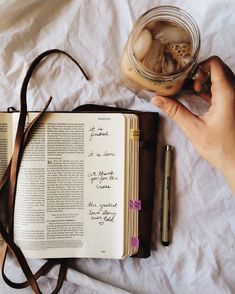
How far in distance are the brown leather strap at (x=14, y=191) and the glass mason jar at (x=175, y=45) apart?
0.36 ft

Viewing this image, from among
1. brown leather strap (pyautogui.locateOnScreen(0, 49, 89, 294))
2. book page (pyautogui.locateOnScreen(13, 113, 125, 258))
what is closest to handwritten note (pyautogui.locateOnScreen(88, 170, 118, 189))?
book page (pyautogui.locateOnScreen(13, 113, 125, 258))

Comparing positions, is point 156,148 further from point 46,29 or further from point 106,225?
point 46,29

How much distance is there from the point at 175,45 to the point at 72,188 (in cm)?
23

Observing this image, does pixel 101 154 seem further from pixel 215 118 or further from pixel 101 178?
pixel 215 118

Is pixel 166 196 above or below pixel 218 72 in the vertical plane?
below

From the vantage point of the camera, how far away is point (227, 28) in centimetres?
58

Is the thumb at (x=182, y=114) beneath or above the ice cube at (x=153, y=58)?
beneath

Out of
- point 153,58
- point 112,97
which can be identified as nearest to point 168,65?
point 153,58

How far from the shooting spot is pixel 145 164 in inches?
23.1

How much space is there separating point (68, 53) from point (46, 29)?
5cm

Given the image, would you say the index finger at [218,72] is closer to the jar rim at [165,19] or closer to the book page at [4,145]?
the jar rim at [165,19]

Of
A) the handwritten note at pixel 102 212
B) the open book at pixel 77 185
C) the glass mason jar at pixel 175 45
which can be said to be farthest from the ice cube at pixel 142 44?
the handwritten note at pixel 102 212

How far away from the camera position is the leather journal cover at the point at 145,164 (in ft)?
1.91

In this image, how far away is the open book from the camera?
22.5 inches
